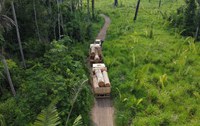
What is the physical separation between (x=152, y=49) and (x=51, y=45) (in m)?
11.4

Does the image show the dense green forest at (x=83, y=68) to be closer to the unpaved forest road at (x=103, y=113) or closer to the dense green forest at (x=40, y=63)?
the dense green forest at (x=40, y=63)

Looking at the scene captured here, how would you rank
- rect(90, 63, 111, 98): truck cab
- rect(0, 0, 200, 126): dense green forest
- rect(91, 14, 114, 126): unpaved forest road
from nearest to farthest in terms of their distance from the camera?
rect(0, 0, 200, 126): dense green forest → rect(91, 14, 114, 126): unpaved forest road → rect(90, 63, 111, 98): truck cab

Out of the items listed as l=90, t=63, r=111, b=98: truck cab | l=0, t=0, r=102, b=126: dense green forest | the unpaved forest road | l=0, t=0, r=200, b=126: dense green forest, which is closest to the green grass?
l=0, t=0, r=200, b=126: dense green forest

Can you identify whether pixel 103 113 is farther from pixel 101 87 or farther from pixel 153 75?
pixel 153 75

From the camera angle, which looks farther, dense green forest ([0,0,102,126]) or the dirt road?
the dirt road

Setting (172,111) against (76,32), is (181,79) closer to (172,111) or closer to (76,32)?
(172,111)

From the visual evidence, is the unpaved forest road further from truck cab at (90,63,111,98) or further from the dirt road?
truck cab at (90,63,111,98)

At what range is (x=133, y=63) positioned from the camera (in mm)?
22219

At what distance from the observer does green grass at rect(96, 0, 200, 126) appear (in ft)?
52.0

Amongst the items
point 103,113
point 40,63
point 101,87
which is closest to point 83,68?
point 40,63

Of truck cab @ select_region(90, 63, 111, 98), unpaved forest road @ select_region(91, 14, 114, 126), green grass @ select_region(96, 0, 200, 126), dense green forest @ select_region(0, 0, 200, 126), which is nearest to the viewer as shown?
dense green forest @ select_region(0, 0, 200, 126)

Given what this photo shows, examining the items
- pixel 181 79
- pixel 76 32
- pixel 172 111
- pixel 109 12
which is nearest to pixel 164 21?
pixel 109 12

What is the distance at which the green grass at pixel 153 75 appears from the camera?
623 inches

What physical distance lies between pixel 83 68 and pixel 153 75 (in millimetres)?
6315
